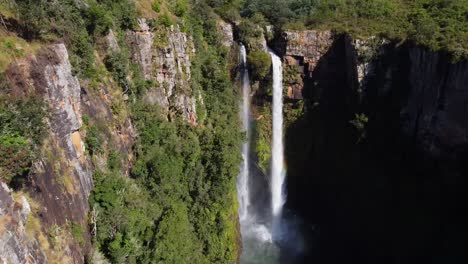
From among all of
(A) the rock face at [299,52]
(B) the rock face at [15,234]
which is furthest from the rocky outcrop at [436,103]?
(B) the rock face at [15,234]

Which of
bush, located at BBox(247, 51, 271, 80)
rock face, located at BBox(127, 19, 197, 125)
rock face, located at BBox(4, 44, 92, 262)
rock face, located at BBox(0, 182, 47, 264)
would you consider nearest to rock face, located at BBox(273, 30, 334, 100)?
bush, located at BBox(247, 51, 271, 80)

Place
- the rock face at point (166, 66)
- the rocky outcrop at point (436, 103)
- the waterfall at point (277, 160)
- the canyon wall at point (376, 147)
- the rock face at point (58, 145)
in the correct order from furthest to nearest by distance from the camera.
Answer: the waterfall at point (277, 160) → the canyon wall at point (376, 147) → the rocky outcrop at point (436, 103) → the rock face at point (166, 66) → the rock face at point (58, 145)

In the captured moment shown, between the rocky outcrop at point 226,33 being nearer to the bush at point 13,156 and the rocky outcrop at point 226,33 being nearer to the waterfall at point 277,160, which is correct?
the waterfall at point 277,160

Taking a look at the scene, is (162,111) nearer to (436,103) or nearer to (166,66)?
(166,66)

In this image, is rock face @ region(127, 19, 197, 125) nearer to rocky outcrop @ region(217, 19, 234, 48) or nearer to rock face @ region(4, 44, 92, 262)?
rocky outcrop @ region(217, 19, 234, 48)

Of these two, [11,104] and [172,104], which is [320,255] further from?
[11,104]

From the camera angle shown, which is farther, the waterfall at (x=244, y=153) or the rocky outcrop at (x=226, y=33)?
the waterfall at (x=244, y=153)

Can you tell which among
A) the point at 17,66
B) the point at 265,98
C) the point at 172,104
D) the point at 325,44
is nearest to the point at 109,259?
the point at 17,66
